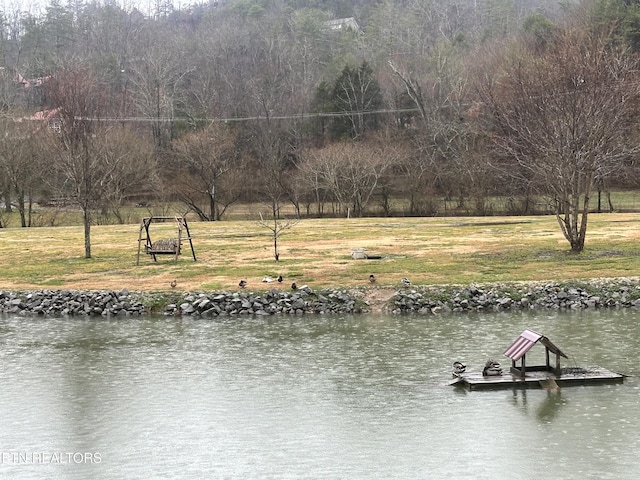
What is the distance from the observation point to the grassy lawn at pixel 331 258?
87.2 ft

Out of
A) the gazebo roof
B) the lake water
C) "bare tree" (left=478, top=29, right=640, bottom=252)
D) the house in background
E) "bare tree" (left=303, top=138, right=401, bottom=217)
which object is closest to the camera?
the lake water

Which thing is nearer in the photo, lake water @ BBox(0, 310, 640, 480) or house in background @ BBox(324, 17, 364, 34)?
lake water @ BBox(0, 310, 640, 480)

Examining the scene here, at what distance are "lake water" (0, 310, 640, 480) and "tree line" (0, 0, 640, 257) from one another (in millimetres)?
12485

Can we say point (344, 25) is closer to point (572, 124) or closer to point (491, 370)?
point (572, 124)

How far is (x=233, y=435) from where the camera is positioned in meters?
13.0

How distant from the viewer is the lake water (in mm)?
11602

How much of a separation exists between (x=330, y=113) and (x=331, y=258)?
46.0 meters

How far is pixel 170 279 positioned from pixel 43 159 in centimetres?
3742

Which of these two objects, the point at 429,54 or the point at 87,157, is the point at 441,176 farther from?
the point at 87,157

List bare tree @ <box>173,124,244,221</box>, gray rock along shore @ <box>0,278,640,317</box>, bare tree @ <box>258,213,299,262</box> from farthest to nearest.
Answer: bare tree @ <box>173,124,244,221</box>
bare tree @ <box>258,213,299,262</box>
gray rock along shore @ <box>0,278,640,317</box>

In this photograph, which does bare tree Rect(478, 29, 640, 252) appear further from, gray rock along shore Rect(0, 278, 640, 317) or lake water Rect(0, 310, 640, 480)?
lake water Rect(0, 310, 640, 480)

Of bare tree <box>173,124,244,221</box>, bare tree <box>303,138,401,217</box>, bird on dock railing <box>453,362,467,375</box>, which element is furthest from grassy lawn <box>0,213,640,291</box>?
bare tree <box>173,124,244,221</box>

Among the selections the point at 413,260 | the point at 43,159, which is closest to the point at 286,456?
the point at 413,260

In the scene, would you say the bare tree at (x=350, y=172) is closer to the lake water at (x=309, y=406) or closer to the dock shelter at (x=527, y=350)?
the lake water at (x=309, y=406)
